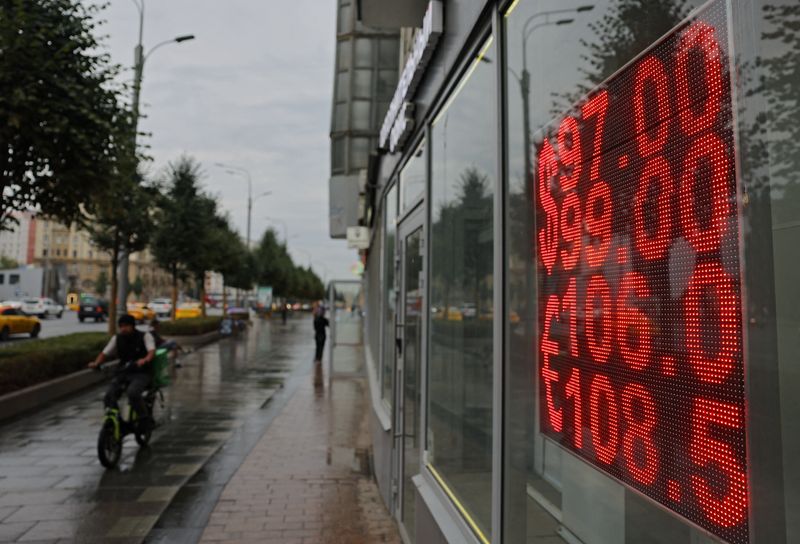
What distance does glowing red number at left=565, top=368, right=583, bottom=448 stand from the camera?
1652 mm

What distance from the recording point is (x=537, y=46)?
2258 millimetres

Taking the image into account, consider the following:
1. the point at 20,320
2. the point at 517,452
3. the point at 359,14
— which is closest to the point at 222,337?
the point at 20,320

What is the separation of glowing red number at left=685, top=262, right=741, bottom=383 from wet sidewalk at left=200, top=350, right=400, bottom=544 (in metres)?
4.05

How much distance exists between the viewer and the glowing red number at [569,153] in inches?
66.1

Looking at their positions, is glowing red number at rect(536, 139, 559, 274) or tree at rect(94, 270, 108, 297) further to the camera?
tree at rect(94, 270, 108, 297)

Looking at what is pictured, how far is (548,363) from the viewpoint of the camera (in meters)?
1.93

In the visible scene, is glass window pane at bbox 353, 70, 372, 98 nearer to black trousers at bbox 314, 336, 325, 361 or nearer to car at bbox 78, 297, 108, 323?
black trousers at bbox 314, 336, 325, 361

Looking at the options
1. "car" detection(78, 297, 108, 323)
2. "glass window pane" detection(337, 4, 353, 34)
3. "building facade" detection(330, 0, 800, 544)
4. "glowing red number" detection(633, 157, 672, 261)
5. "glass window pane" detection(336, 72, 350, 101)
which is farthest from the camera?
"car" detection(78, 297, 108, 323)

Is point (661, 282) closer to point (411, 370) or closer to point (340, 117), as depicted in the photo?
point (411, 370)

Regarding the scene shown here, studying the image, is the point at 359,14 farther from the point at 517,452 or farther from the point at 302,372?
the point at 302,372

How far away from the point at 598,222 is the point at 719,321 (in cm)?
46

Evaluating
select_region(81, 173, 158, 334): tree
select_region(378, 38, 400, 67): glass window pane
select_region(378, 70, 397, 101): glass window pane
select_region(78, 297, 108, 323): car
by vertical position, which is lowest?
select_region(78, 297, 108, 323): car

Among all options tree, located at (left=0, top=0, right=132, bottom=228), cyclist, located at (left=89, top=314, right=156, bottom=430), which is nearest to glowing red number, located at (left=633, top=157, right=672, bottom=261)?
cyclist, located at (left=89, top=314, right=156, bottom=430)

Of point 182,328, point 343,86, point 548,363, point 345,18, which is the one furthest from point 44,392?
point 345,18
